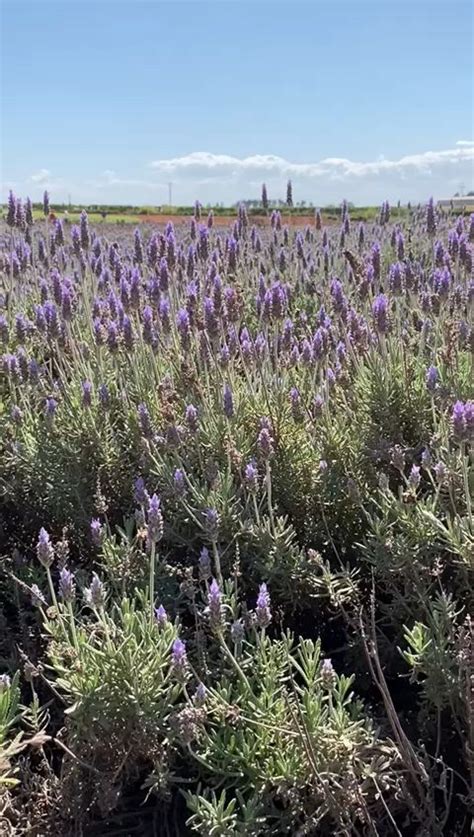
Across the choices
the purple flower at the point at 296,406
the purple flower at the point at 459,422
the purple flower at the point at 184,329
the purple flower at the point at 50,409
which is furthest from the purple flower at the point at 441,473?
the purple flower at the point at 50,409

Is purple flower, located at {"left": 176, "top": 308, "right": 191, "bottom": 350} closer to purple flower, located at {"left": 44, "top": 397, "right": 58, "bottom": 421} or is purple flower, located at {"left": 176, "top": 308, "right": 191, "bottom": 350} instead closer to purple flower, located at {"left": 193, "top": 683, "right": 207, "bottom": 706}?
purple flower, located at {"left": 44, "top": 397, "right": 58, "bottom": 421}

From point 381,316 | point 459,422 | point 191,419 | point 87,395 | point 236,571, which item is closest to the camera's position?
point 459,422

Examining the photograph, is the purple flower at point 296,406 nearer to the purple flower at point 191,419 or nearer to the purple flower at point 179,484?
the purple flower at point 191,419

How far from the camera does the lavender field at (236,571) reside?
77.4 inches

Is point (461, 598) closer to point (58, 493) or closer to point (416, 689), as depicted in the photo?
point (416, 689)

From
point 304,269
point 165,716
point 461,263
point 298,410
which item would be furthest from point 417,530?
point 304,269

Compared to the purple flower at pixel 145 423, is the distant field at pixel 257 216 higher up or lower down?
higher up

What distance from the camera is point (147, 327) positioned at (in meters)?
3.36

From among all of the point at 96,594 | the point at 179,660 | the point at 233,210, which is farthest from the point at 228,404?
the point at 233,210

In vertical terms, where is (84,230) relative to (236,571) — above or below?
above

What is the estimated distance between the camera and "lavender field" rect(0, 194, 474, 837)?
6.45ft

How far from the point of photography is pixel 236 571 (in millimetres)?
2205

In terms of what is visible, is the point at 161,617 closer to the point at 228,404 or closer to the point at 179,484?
the point at 179,484

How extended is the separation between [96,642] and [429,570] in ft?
3.15
